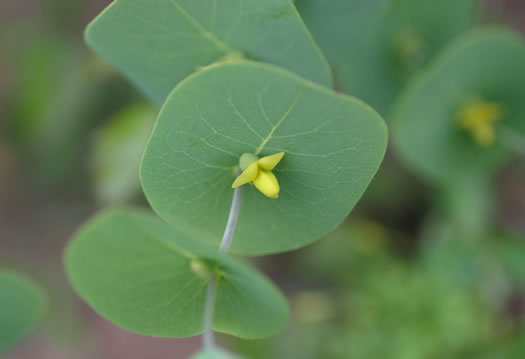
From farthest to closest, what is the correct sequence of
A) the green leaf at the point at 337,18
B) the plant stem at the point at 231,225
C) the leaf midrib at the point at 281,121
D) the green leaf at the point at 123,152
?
the green leaf at the point at 123,152
the green leaf at the point at 337,18
the plant stem at the point at 231,225
the leaf midrib at the point at 281,121

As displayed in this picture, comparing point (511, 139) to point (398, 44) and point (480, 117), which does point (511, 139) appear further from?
point (398, 44)

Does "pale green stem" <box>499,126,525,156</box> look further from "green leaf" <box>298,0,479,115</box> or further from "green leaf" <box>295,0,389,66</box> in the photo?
"green leaf" <box>295,0,389,66</box>

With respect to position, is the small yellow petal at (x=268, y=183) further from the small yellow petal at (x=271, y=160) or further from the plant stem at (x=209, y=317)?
the plant stem at (x=209, y=317)

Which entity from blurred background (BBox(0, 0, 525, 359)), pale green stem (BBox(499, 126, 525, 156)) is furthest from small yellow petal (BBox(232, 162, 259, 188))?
blurred background (BBox(0, 0, 525, 359))

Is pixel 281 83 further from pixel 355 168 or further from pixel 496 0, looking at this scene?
pixel 496 0

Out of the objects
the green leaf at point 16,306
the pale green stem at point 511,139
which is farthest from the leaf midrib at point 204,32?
the pale green stem at point 511,139

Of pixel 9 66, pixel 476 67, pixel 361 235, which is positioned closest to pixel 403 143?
pixel 476 67
